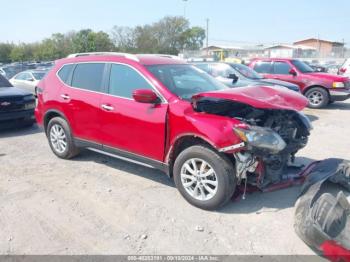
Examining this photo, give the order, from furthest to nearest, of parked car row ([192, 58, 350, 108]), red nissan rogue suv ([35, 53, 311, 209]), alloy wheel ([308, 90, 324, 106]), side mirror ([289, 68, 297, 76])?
side mirror ([289, 68, 297, 76]) < alloy wheel ([308, 90, 324, 106]) < parked car row ([192, 58, 350, 108]) < red nissan rogue suv ([35, 53, 311, 209])

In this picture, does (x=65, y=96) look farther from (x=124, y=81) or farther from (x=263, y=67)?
(x=263, y=67)

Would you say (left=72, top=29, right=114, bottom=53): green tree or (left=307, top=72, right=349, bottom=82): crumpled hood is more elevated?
(left=72, top=29, right=114, bottom=53): green tree

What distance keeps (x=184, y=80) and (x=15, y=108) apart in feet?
15.9

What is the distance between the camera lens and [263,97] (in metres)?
3.97

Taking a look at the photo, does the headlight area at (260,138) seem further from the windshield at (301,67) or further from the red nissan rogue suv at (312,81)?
the windshield at (301,67)

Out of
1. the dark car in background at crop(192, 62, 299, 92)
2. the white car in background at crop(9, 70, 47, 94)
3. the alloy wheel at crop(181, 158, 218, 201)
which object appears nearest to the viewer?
the alloy wheel at crop(181, 158, 218, 201)

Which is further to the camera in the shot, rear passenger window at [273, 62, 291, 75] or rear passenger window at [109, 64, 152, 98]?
rear passenger window at [273, 62, 291, 75]

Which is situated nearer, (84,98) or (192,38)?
(84,98)

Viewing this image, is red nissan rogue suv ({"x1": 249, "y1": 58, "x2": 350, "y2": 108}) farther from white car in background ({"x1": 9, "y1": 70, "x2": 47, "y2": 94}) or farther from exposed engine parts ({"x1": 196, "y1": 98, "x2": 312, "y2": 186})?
white car in background ({"x1": 9, "y1": 70, "x2": 47, "y2": 94})

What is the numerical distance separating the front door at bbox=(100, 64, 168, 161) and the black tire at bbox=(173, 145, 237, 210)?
1.68 ft

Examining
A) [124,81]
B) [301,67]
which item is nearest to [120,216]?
[124,81]

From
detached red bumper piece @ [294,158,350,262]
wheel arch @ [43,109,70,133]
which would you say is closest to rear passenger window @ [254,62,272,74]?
wheel arch @ [43,109,70,133]

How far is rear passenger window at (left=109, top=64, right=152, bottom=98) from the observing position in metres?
4.55

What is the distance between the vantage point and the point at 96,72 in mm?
5160
